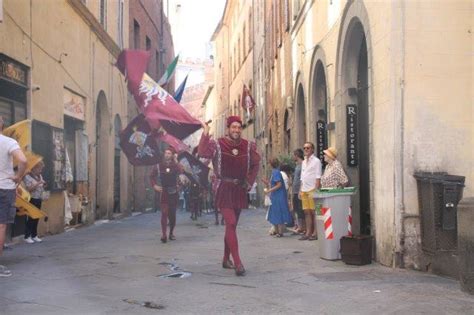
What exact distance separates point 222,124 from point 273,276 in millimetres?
40212

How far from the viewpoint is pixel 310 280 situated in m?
6.66

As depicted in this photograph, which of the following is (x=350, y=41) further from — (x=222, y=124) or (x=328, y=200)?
(x=222, y=124)

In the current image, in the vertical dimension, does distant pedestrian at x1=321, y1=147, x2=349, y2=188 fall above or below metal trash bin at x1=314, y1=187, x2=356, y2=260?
above

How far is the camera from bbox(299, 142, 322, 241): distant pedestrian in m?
10.8

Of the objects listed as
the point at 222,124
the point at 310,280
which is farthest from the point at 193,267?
the point at 222,124

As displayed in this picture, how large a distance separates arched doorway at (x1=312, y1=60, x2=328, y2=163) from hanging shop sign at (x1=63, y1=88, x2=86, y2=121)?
578 cm

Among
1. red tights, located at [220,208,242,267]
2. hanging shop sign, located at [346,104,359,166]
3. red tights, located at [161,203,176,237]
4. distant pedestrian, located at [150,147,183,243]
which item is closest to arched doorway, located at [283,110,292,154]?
distant pedestrian, located at [150,147,183,243]

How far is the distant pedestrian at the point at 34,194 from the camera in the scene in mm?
10312

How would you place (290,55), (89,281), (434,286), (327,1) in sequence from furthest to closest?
(290,55) → (327,1) → (89,281) → (434,286)

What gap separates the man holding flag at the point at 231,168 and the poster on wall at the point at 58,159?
6319 millimetres

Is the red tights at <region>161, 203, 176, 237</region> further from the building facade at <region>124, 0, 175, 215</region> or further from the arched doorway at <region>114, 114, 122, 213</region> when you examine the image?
the building facade at <region>124, 0, 175, 215</region>

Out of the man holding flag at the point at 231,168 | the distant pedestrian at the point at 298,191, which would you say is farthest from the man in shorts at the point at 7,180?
the distant pedestrian at the point at 298,191

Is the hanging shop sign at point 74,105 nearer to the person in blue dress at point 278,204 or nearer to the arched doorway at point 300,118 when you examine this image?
the person in blue dress at point 278,204

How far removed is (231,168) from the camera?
728 cm
